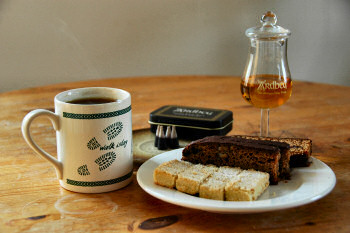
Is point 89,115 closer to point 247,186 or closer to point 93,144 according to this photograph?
point 93,144

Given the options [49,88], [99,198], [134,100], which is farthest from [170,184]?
[49,88]

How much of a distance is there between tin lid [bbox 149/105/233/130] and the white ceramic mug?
1.06 feet

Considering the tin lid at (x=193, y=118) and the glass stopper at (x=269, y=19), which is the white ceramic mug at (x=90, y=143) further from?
the glass stopper at (x=269, y=19)

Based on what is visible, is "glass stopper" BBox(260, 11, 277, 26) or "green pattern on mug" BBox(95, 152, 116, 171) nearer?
"green pattern on mug" BBox(95, 152, 116, 171)

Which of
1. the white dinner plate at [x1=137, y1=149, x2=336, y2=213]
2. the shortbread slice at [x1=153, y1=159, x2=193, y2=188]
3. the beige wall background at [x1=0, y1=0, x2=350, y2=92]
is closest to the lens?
the white dinner plate at [x1=137, y1=149, x2=336, y2=213]

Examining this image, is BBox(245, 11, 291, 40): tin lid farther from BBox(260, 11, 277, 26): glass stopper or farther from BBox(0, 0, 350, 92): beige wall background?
BBox(0, 0, 350, 92): beige wall background

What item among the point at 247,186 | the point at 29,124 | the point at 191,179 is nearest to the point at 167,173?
the point at 191,179

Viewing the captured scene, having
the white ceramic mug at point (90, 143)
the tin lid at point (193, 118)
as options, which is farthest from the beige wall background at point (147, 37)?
the white ceramic mug at point (90, 143)

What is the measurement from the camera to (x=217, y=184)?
2.83 feet

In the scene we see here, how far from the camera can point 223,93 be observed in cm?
175

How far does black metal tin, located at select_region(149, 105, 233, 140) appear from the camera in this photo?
4.12ft

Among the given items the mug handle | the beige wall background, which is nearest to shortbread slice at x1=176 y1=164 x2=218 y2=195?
the mug handle

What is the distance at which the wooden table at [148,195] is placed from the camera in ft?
2.68

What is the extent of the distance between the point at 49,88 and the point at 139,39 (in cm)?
135
